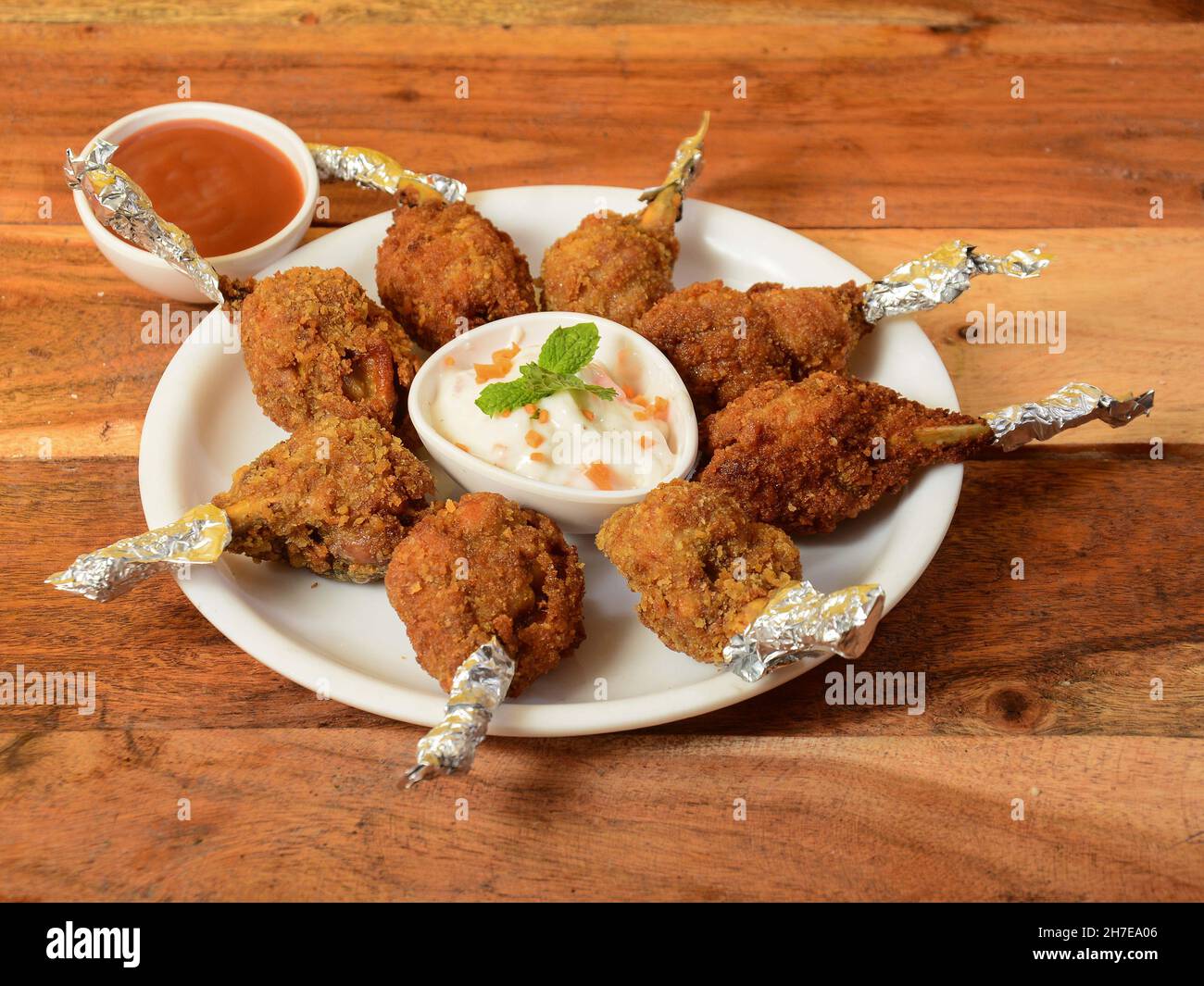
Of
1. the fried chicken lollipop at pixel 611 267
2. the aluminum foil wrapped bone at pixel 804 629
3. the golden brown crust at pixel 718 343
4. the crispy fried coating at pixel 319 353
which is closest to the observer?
the aluminum foil wrapped bone at pixel 804 629

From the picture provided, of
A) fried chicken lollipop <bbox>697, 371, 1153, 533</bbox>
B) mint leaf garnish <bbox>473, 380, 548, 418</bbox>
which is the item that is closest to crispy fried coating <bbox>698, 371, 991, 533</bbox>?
fried chicken lollipop <bbox>697, 371, 1153, 533</bbox>

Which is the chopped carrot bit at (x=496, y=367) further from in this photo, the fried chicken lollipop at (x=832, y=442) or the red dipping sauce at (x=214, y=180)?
the red dipping sauce at (x=214, y=180)

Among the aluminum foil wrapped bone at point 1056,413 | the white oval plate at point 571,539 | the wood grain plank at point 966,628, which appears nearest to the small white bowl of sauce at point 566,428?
the white oval plate at point 571,539

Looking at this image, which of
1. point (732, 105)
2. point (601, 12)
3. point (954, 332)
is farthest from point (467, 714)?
point (601, 12)

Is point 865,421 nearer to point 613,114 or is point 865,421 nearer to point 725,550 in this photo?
point 725,550

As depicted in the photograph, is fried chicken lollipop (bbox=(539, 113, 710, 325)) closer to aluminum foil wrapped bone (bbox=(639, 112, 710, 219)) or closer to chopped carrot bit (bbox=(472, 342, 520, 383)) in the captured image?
aluminum foil wrapped bone (bbox=(639, 112, 710, 219))

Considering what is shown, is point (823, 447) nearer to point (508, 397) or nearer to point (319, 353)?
point (508, 397)
